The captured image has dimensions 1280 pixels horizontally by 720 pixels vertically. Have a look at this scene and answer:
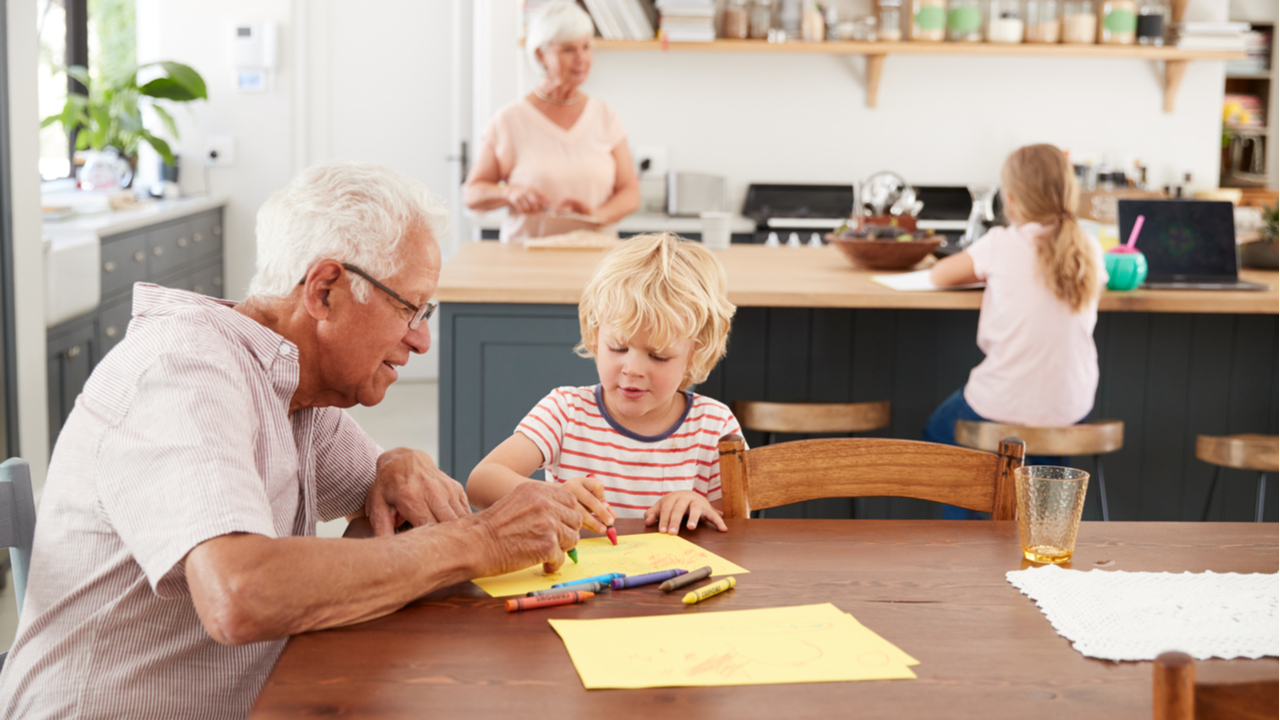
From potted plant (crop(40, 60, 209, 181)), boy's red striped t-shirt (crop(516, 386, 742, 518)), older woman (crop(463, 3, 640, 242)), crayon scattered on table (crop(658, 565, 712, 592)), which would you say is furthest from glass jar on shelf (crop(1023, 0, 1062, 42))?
crayon scattered on table (crop(658, 565, 712, 592))

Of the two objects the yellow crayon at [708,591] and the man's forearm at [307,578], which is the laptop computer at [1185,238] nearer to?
the yellow crayon at [708,591]

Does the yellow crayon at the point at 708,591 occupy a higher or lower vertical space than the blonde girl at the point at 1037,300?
lower

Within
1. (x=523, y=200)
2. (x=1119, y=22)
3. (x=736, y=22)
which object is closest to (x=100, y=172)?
A: (x=523, y=200)

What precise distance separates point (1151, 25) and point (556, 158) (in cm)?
298

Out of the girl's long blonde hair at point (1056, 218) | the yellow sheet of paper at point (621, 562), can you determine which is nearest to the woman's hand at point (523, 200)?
the girl's long blonde hair at point (1056, 218)

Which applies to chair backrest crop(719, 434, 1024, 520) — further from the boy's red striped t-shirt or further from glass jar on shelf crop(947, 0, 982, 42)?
glass jar on shelf crop(947, 0, 982, 42)

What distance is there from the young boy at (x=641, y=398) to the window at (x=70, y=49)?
12.8 feet

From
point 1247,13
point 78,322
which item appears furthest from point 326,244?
point 1247,13

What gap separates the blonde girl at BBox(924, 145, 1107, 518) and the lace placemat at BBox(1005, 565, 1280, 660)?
1.28 m

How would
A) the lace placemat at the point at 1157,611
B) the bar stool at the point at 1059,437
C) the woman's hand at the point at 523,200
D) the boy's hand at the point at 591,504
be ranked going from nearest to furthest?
1. the lace placemat at the point at 1157,611
2. the boy's hand at the point at 591,504
3. the bar stool at the point at 1059,437
4. the woman's hand at the point at 523,200

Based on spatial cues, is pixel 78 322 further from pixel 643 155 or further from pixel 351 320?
pixel 351 320

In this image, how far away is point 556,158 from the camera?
359cm

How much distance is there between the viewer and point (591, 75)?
16.5ft

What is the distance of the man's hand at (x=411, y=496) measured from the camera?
133 centimetres
